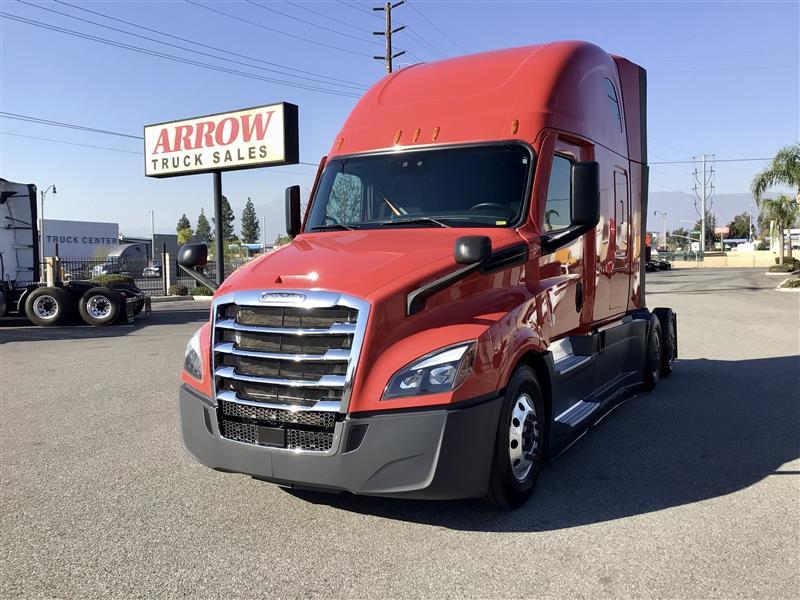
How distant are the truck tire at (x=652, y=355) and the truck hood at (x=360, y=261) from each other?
13.3ft

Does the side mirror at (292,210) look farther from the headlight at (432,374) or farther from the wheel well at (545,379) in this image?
the headlight at (432,374)

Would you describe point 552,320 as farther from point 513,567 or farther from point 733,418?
point 733,418

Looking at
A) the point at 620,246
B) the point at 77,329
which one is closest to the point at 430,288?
the point at 620,246

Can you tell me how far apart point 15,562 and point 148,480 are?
1354 millimetres

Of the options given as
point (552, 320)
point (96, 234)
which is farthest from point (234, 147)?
point (96, 234)

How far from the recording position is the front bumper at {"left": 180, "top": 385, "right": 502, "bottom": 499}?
11.9 feet

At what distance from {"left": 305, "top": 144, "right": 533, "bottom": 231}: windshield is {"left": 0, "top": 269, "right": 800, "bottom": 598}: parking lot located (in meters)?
1.97

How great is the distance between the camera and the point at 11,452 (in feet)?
18.9

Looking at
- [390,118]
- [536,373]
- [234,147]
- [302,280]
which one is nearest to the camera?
[302,280]

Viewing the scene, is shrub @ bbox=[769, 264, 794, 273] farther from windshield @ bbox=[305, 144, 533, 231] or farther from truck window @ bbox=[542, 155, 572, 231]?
windshield @ bbox=[305, 144, 533, 231]

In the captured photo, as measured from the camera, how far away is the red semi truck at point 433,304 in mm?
3701

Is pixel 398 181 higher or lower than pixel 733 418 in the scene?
higher

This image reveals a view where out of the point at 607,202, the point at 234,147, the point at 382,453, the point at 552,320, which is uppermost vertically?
the point at 234,147

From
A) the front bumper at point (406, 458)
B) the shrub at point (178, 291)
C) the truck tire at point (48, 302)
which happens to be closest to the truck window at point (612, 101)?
the front bumper at point (406, 458)
